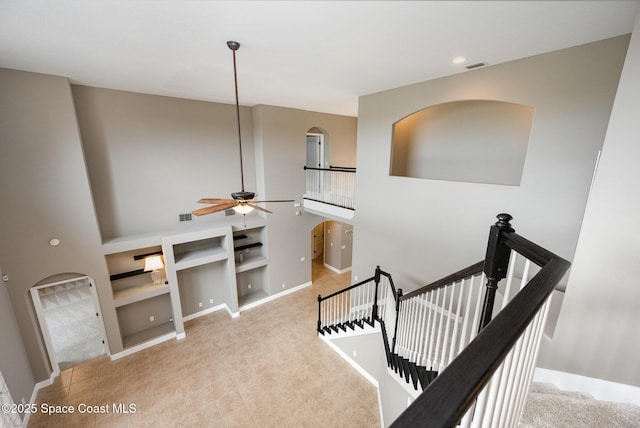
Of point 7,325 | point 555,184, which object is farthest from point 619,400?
point 7,325

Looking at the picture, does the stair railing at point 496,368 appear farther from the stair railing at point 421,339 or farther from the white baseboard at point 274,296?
the white baseboard at point 274,296

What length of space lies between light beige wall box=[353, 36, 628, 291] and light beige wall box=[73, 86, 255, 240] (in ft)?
11.5

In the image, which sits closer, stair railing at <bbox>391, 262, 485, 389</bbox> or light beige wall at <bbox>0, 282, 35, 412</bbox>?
stair railing at <bbox>391, 262, 485, 389</bbox>

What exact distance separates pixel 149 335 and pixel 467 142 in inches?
317

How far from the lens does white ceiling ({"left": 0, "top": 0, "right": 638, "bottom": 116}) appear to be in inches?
86.1

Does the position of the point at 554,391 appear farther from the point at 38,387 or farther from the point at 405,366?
the point at 38,387

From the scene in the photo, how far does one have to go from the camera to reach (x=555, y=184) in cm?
319

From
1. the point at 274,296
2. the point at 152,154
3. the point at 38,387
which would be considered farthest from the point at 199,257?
the point at 38,387

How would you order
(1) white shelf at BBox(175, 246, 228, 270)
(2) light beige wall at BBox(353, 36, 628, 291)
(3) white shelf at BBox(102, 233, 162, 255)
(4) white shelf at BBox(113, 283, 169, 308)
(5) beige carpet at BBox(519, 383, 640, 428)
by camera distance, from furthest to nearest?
(1) white shelf at BBox(175, 246, 228, 270) < (4) white shelf at BBox(113, 283, 169, 308) < (3) white shelf at BBox(102, 233, 162, 255) < (2) light beige wall at BBox(353, 36, 628, 291) < (5) beige carpet at BBox(519, 383, 640, 428)

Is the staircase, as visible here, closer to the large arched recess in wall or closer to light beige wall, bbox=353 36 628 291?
light beige wall, bbox=353 36 628 291

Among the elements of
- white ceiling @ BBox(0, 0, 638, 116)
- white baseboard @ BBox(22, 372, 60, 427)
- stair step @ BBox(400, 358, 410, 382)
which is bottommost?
white baseboard @ BBox(22, 372, 60, 427)

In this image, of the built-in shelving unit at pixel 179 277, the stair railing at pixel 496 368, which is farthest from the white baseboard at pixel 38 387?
the stair railing at pixel 496 368

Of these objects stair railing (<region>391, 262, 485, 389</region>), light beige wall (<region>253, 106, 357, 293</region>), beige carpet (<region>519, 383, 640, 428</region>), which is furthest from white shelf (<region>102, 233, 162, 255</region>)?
beige carpet (<region>519, 383, 640, 428</region>)

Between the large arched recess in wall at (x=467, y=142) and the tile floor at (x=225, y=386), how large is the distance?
14.1ft
